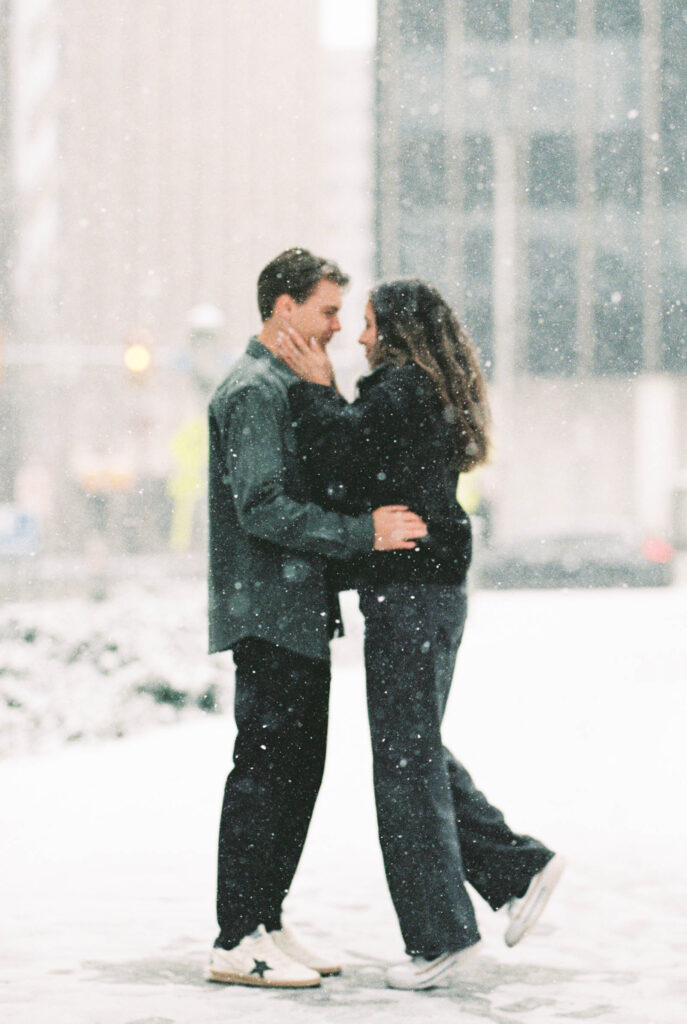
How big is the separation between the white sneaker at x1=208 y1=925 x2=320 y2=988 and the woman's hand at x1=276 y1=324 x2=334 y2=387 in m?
1.41

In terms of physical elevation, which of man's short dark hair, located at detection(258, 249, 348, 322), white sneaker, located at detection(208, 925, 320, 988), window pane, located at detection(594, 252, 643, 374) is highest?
Answer: window pane, located at detection(594, 252, 643, 374)

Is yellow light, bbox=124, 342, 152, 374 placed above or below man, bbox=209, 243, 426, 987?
above

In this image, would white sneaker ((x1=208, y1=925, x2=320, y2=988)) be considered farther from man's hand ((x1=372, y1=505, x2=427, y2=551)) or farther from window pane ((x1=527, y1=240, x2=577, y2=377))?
window pane ((x1=527, y1=240, x2=577, y2=377))

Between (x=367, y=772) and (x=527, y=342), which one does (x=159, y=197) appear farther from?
(x=367, y=772)

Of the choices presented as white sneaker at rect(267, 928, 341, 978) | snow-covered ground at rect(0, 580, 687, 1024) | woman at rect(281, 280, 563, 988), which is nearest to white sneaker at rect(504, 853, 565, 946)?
woman at rect(281, 280, 563, 988)

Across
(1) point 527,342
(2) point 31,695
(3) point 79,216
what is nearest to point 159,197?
(3) point 79,216

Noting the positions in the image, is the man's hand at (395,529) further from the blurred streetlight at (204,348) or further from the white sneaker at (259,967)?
the blurred streetlight at (204,348)

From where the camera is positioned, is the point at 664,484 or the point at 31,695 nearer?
the point at 31,695

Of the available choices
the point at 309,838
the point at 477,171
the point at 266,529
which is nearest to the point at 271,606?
the point at 266,529

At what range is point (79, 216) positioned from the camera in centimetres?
8675

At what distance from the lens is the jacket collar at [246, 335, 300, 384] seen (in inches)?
157

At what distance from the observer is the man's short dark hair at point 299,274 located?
3.92 m

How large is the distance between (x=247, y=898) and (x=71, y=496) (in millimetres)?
58423

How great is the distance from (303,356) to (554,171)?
41584mm
